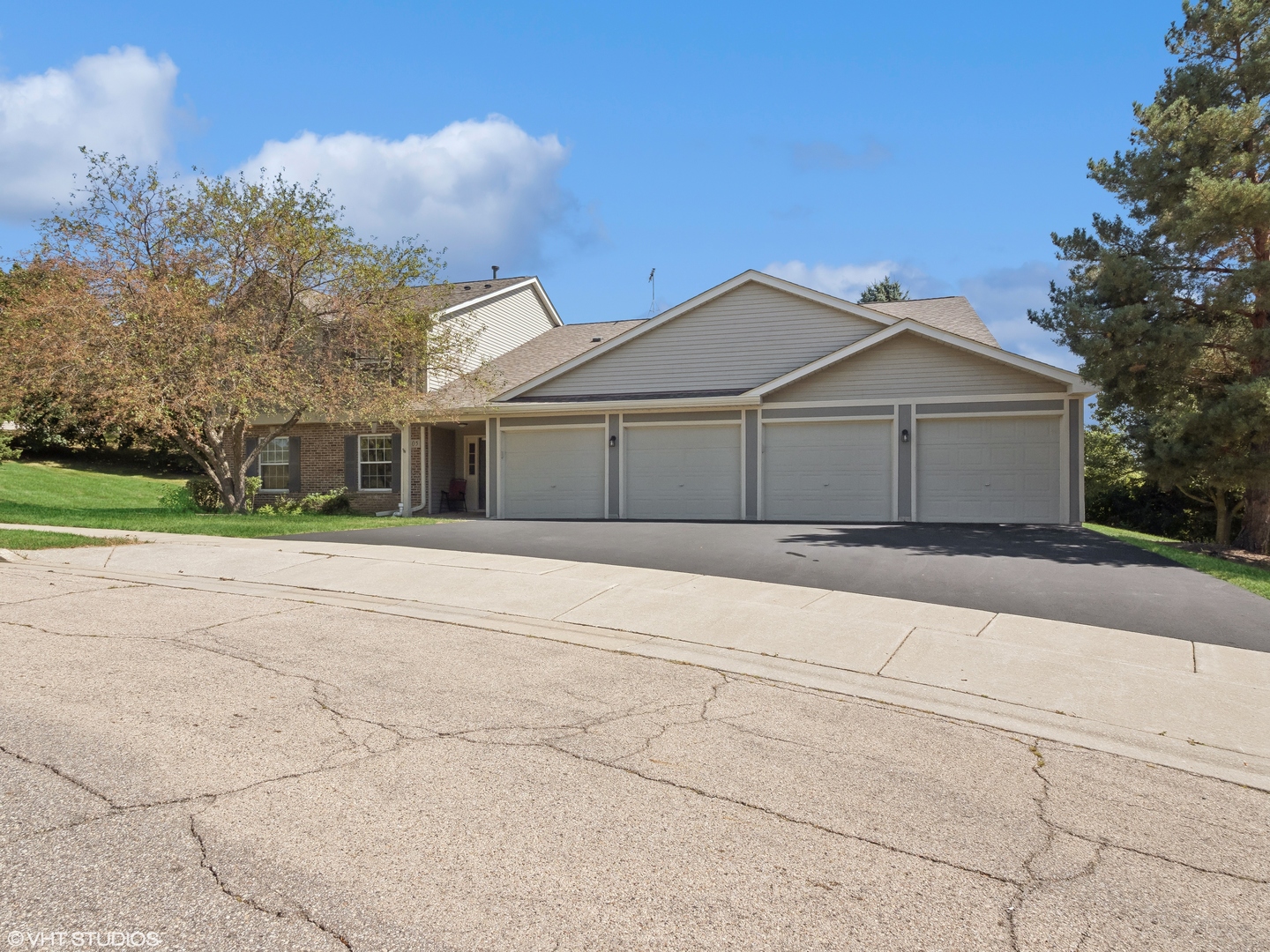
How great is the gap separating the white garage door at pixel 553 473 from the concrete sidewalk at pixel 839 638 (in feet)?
29.9

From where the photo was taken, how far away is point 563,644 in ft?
24.0

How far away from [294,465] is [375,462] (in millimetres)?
2456

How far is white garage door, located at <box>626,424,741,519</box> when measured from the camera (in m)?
19.5

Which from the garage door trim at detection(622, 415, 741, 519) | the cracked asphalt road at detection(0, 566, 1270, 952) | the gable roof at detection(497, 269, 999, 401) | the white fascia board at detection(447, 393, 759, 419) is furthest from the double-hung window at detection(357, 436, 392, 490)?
the cracked asphalt road at detection(0, 566, 1270, 952)

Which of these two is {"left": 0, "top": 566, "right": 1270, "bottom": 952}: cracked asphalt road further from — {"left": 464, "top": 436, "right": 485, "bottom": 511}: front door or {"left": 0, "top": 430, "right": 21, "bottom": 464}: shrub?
{"left": 0, "top": 430, "right": 21, "bottom": 464}: shrub

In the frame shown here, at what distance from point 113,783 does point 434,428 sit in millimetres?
19275

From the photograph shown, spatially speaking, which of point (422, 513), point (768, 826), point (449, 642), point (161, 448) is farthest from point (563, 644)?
point (161, 448)

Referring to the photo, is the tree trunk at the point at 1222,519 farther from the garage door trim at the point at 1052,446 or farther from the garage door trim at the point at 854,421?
the garage door trim at the point at 854,421

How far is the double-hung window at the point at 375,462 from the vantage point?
22.7m

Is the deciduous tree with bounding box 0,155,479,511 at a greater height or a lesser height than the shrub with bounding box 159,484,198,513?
greater

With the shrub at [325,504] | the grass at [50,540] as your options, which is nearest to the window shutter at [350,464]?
the shrub at [325,504]

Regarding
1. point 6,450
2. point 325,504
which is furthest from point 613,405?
point 6,450

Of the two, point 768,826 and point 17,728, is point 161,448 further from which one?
point 768,826

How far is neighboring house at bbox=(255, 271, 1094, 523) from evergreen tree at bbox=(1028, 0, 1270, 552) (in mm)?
1636
